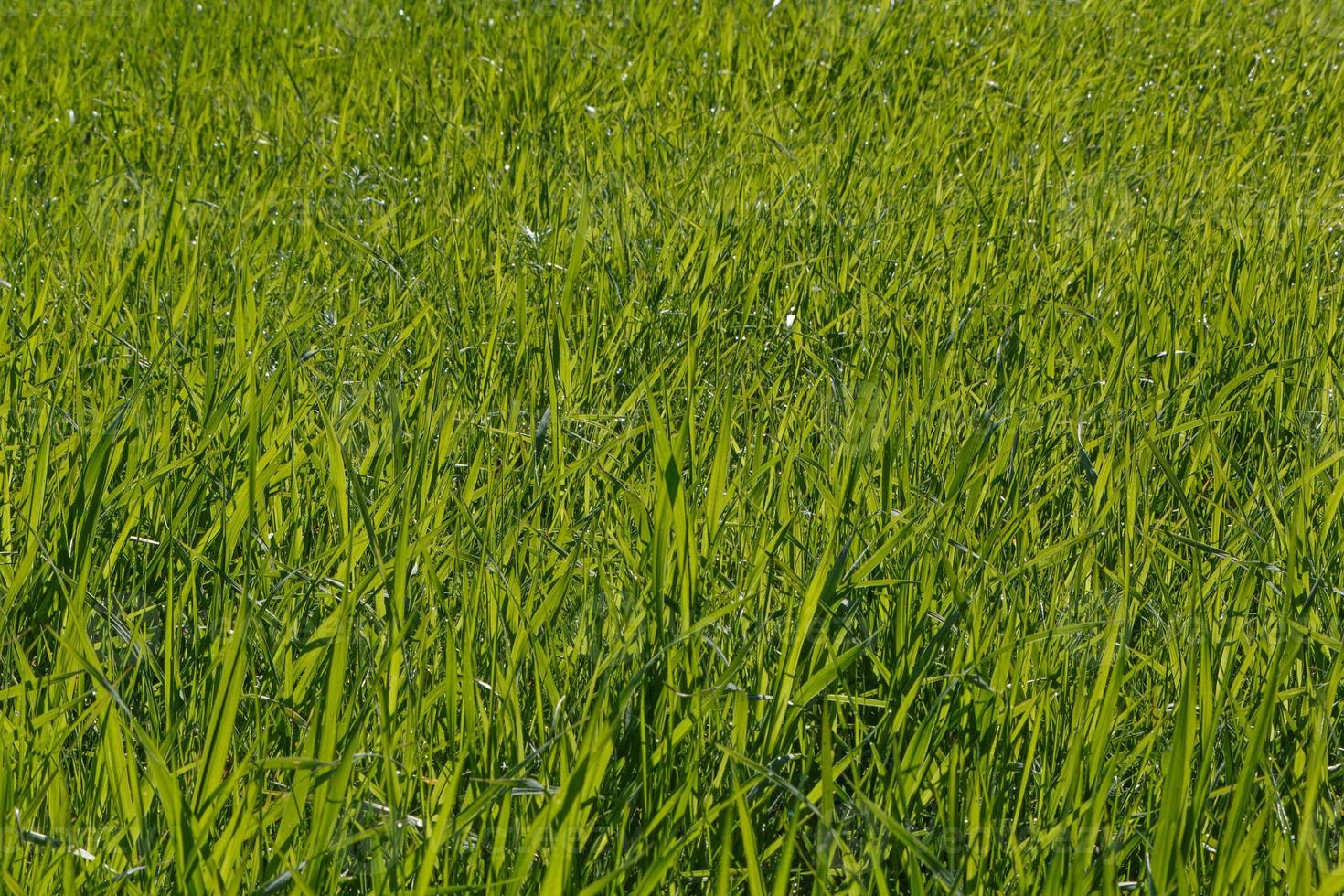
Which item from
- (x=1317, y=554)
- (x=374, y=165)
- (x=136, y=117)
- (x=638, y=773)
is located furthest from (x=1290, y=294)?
(x=136, y=117)

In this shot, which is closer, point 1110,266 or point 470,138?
point 1110,266

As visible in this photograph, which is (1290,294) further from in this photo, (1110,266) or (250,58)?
(250,58)

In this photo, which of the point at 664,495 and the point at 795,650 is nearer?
the point at 795,650

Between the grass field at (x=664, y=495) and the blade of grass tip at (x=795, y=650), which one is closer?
the grass field at (x=664, y=495)

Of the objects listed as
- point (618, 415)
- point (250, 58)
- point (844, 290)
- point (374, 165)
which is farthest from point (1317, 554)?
point (250, 58)

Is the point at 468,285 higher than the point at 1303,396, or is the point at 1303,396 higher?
the point at 1303,396

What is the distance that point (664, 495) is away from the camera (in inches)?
61.8

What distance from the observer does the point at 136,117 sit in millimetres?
3895

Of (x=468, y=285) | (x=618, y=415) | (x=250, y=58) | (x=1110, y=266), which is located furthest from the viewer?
(x=250, y=58)

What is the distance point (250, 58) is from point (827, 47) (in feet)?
6.37

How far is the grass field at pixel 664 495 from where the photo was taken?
4.16ft

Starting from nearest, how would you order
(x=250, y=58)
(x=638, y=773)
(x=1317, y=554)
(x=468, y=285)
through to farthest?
(x=638, y=773), (x=1317, y=554), (x=468, y=285), (x=250, y=58)

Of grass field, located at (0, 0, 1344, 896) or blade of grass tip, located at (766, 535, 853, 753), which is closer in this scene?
grass field, located at (0, 0, 1344, 896)

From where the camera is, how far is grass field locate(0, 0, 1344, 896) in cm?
127
